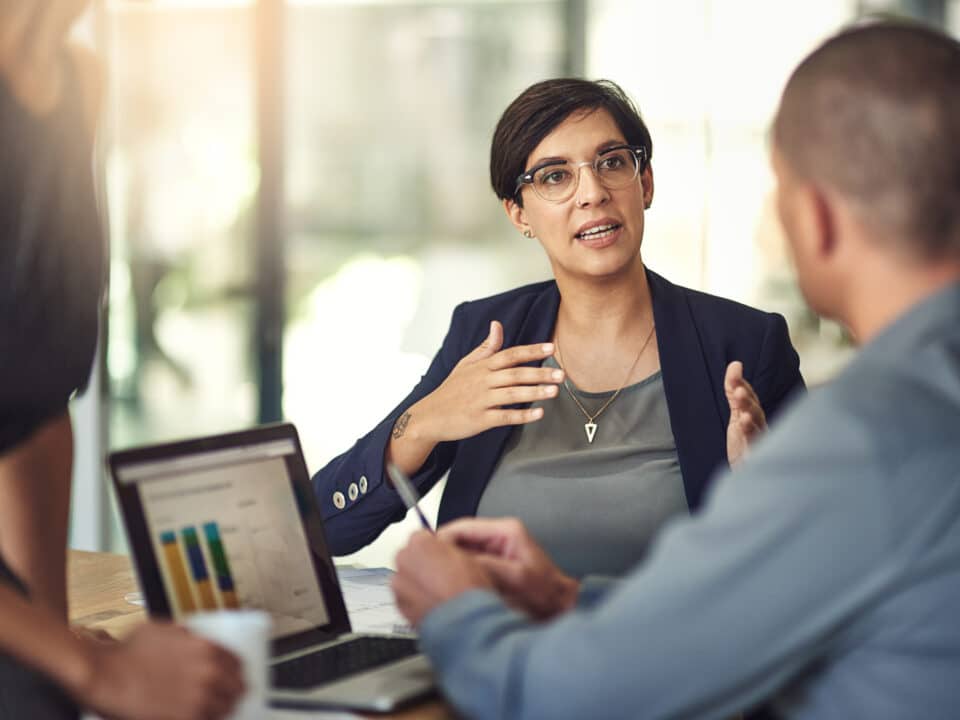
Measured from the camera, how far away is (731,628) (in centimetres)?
103

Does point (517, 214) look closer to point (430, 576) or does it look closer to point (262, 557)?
point (262, 557)

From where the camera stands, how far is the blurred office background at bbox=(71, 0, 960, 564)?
497 centimetres

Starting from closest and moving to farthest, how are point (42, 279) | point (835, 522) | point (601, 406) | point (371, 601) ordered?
point (835, 522), point (42, 279), point (371, 601), point (601, 406)

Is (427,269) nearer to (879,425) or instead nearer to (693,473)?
(693,473)

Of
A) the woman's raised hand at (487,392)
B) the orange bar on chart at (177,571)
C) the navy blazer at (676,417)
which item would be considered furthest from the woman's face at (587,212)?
the orange bar on chart at (177,571)

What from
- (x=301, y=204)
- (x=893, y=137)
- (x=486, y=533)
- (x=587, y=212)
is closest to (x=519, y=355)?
(x=587, y=212)

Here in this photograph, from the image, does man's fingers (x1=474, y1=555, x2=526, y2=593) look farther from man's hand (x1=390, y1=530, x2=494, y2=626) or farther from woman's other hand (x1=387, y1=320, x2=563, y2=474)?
woman's other hand (x1=387, y1=320, x2=563, y2=474)

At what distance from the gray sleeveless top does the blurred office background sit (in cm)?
268

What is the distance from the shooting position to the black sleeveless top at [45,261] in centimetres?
123

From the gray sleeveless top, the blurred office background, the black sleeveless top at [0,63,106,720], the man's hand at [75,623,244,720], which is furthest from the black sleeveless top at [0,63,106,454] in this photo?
the blurred office background

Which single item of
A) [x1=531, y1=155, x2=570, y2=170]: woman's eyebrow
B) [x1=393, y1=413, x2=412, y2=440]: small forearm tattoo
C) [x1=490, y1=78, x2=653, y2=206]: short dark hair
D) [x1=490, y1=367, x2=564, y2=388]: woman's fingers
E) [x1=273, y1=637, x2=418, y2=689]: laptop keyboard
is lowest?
[x1=273, y1=637, x2=418, y2=689]: laptop keyboard

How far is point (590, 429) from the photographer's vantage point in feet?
7.30

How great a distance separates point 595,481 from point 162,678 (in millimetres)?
1195

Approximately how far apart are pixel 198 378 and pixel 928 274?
4409 mm
